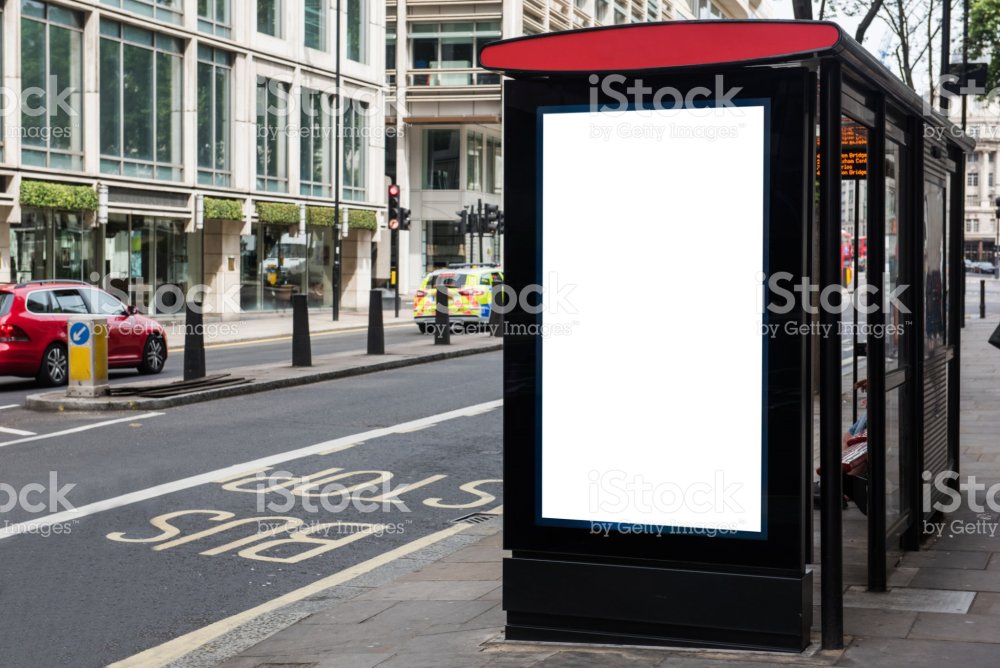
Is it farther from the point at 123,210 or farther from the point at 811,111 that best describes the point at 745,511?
the point at 123,210

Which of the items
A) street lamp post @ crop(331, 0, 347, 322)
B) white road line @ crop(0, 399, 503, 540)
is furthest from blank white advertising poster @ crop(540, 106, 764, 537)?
street lamp post @ crop(331, 0, 347, 322)

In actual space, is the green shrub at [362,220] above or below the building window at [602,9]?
below

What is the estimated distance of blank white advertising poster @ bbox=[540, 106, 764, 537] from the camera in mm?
4727

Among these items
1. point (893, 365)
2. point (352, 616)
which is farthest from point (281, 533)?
point (893, 365)

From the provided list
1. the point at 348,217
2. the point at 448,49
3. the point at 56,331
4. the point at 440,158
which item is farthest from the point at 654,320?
the point at 440,158

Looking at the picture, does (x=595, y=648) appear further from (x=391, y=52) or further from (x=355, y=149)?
(x=391, y=52)

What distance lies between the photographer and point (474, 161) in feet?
199

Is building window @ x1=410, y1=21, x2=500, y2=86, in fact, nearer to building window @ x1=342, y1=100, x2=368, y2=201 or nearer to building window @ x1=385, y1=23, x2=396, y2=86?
building window @ x1=385, y1=23, x2=396, y2=86

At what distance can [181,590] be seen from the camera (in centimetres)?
660

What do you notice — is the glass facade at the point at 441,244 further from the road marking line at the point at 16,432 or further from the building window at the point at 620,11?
the road marking line at the point at 16,432

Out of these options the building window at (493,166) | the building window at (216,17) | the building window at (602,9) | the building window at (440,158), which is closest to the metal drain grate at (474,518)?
the building window at (216,17)

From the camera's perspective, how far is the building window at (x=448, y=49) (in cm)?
5712

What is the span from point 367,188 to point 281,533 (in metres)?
36.2

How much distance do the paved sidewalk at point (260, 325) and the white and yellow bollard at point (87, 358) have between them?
429 inches
